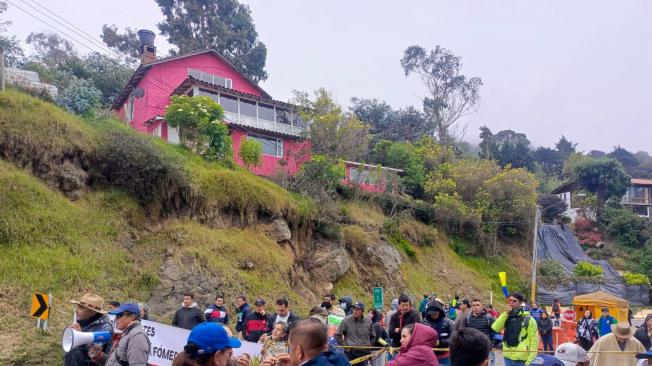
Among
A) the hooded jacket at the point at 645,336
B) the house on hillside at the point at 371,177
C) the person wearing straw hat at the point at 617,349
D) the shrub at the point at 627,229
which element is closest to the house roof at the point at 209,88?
the house on hillside at the point at 371,177

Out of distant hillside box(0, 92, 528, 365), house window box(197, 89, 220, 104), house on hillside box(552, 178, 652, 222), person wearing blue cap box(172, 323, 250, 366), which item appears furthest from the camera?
house on hillside box(552, 178, 652, 222)

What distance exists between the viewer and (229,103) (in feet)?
94.3

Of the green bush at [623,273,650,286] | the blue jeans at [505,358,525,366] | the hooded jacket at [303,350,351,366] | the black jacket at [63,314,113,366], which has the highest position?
the hooded jacket at [303,350,351,366]

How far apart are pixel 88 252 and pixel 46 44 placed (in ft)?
158

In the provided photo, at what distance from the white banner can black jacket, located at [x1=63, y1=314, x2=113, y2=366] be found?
6.77 feet

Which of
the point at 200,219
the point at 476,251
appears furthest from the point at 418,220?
the point at 200,219

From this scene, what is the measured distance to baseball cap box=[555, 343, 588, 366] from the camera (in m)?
4.18

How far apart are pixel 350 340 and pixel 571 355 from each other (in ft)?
16.3

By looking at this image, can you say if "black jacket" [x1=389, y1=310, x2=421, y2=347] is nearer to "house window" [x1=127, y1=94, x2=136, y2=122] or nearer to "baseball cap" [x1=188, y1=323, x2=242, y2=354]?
"baseball cap" [x1=188, y1=323, x2=242, y2=354]

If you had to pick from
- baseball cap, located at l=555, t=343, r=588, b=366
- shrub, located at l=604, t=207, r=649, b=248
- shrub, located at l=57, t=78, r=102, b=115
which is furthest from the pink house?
shrub, located at l=604, t=207, r=649, b=248

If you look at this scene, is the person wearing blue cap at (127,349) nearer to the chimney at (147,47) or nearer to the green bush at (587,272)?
the chimney at (147,47)

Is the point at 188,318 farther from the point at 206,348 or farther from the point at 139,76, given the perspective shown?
the point at 139,76

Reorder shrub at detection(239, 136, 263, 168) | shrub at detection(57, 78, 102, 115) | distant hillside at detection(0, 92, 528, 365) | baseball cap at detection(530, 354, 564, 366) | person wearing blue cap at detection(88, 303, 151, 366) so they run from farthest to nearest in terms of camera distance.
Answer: shrub at detection(239, 136, 263, 168)
shrub at detection(57, 78, 102, 115)
distant hillside at detection(0, 92, 528, 365)
person wearing blue cap at detection(88, 303, 151, 366)
baseball cap at detection(530, 354, 564, 366)

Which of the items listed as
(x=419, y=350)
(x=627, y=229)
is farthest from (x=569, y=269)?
(x=419, y=350)
